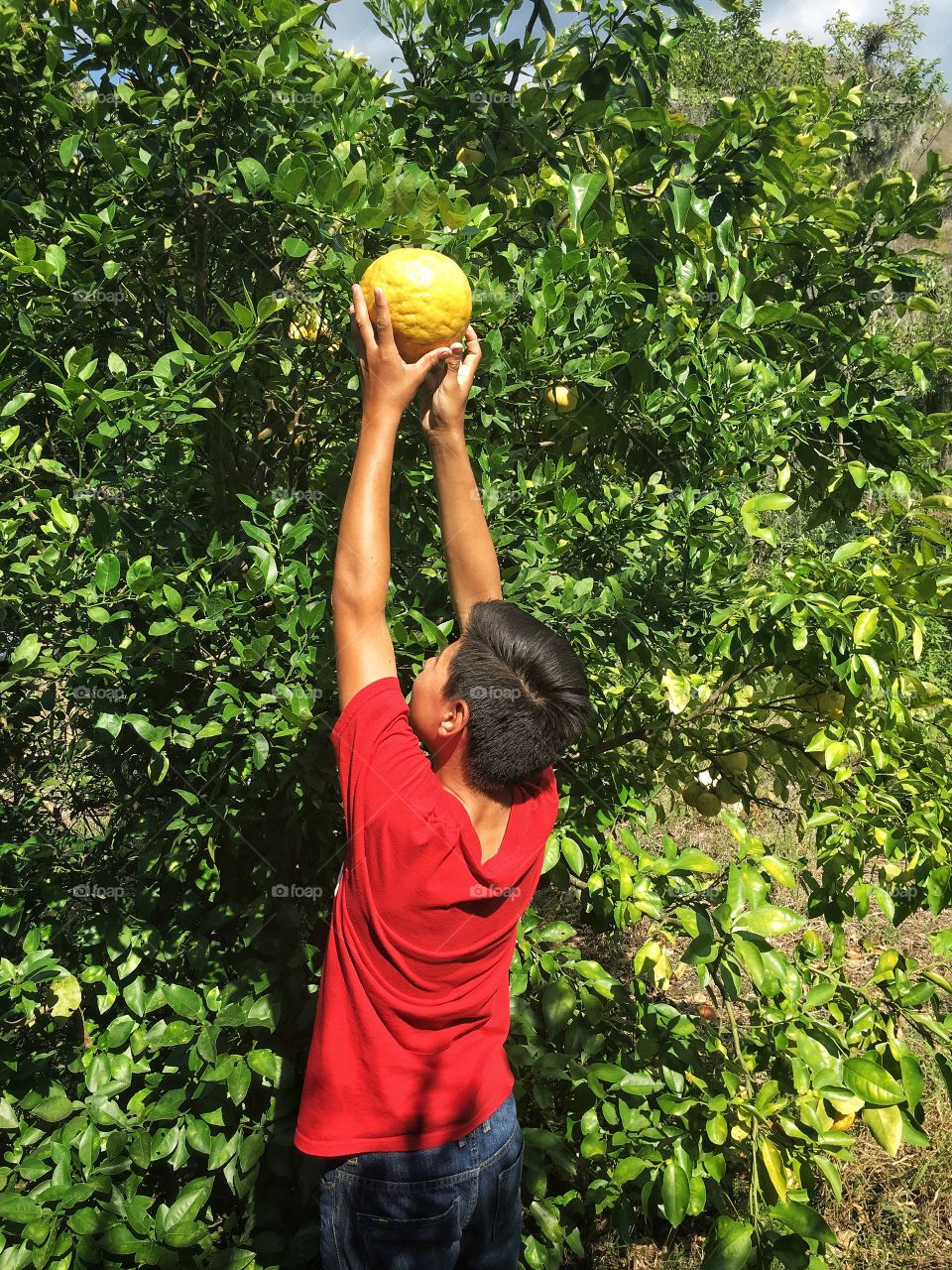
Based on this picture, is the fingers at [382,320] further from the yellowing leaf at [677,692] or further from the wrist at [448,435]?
the yellowing leaf at [677,692]

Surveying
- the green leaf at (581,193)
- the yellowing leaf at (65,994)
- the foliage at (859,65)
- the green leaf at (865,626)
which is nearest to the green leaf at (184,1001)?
the yellowing leaf at (65,994)

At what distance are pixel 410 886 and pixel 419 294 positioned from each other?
0.82 meters

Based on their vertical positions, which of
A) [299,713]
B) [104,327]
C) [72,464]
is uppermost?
[104,327]

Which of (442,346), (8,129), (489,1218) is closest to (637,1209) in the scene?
(489,1218)

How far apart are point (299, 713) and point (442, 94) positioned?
1.29m

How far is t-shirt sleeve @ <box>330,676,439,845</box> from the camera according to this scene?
135 cm

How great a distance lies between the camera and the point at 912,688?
1.90 metres

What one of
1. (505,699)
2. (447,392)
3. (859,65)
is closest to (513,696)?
(505,699)

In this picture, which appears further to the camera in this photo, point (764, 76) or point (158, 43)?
point (764, 76)

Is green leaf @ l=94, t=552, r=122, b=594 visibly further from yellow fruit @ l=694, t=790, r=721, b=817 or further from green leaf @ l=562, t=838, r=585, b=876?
yellow fruit @ l=694, t=790, r=721, b=817

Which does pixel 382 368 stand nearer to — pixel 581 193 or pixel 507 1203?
pixel 581 193

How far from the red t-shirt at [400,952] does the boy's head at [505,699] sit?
69mm

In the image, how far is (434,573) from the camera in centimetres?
180

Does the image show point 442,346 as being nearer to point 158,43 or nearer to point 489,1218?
point 158,43
